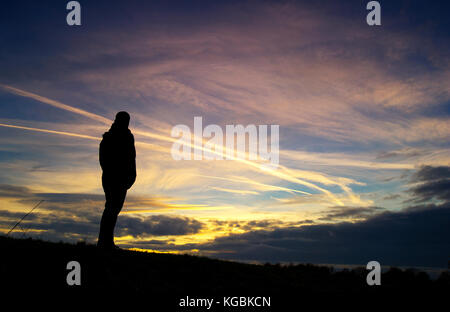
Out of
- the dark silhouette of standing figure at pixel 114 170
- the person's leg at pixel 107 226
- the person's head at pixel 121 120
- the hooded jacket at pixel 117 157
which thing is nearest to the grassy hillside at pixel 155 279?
the person's leg at pixel 107 226

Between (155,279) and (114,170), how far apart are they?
4.36 metres

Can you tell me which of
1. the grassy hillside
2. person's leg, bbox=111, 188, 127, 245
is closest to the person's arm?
person's leg, bbox=111, 188, 127, 245

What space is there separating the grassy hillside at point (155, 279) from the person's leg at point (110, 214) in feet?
1.97

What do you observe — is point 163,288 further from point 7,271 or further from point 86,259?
point 7,271

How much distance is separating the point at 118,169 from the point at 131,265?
3507 millimetres

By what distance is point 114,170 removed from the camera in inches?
488

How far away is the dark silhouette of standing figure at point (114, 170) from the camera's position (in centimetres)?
1216

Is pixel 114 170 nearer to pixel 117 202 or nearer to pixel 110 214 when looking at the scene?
pixel 117 202

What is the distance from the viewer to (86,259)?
10.1 metres

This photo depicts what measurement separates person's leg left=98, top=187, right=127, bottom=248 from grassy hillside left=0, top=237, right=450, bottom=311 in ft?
1.97

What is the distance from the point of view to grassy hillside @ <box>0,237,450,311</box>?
27.2ft

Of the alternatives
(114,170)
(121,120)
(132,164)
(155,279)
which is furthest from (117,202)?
(155,279)
